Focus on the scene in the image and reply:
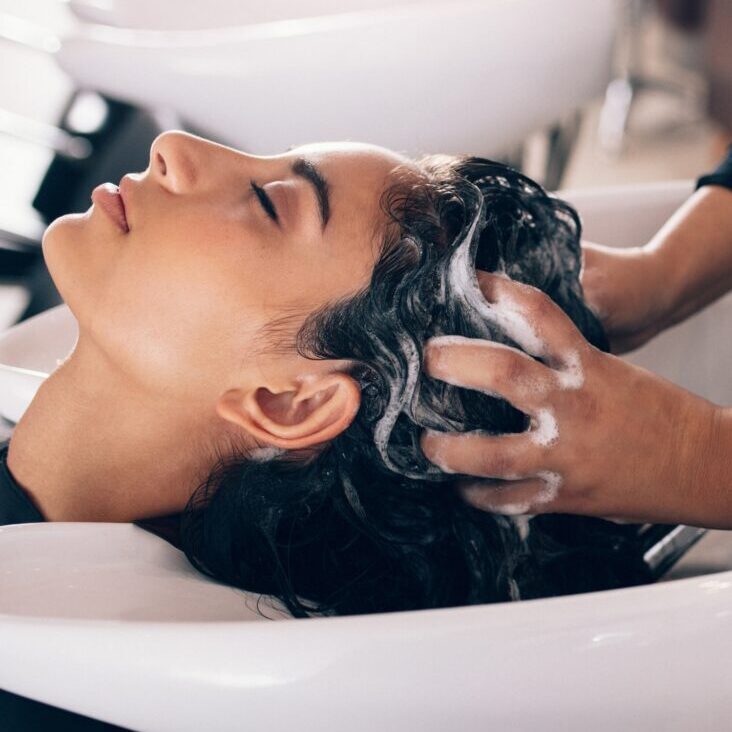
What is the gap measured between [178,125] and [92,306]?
132 cm

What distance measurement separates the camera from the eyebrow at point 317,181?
3.45 feet

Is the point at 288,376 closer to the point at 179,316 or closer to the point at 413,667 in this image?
the point at 179,316

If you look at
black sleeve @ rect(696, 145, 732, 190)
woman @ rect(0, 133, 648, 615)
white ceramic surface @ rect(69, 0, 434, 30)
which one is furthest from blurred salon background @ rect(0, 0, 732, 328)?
woman @ rect(0, 133, 648, 615)

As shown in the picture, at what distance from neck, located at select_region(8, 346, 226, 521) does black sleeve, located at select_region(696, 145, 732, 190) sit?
3.00 ft

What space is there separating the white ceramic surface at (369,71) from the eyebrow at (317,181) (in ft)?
3.63

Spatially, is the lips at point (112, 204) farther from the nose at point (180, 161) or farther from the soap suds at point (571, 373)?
the soap suds at point (571, 373)

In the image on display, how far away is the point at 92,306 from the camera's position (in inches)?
41.9

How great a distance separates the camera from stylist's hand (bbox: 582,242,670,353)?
1398 millimetres

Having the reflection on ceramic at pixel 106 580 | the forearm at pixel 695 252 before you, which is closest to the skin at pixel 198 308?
the reflection on ceramic at pixel 106 580

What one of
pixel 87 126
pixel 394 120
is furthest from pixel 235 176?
pixel 87 126

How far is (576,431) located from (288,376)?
12.0 inches

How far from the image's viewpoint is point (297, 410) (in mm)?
1045

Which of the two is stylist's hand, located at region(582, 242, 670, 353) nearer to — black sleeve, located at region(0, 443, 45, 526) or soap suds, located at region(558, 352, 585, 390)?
soap suds, located at region(558, 352, 585, 390)

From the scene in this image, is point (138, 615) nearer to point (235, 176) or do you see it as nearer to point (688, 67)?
point (235, 176)
